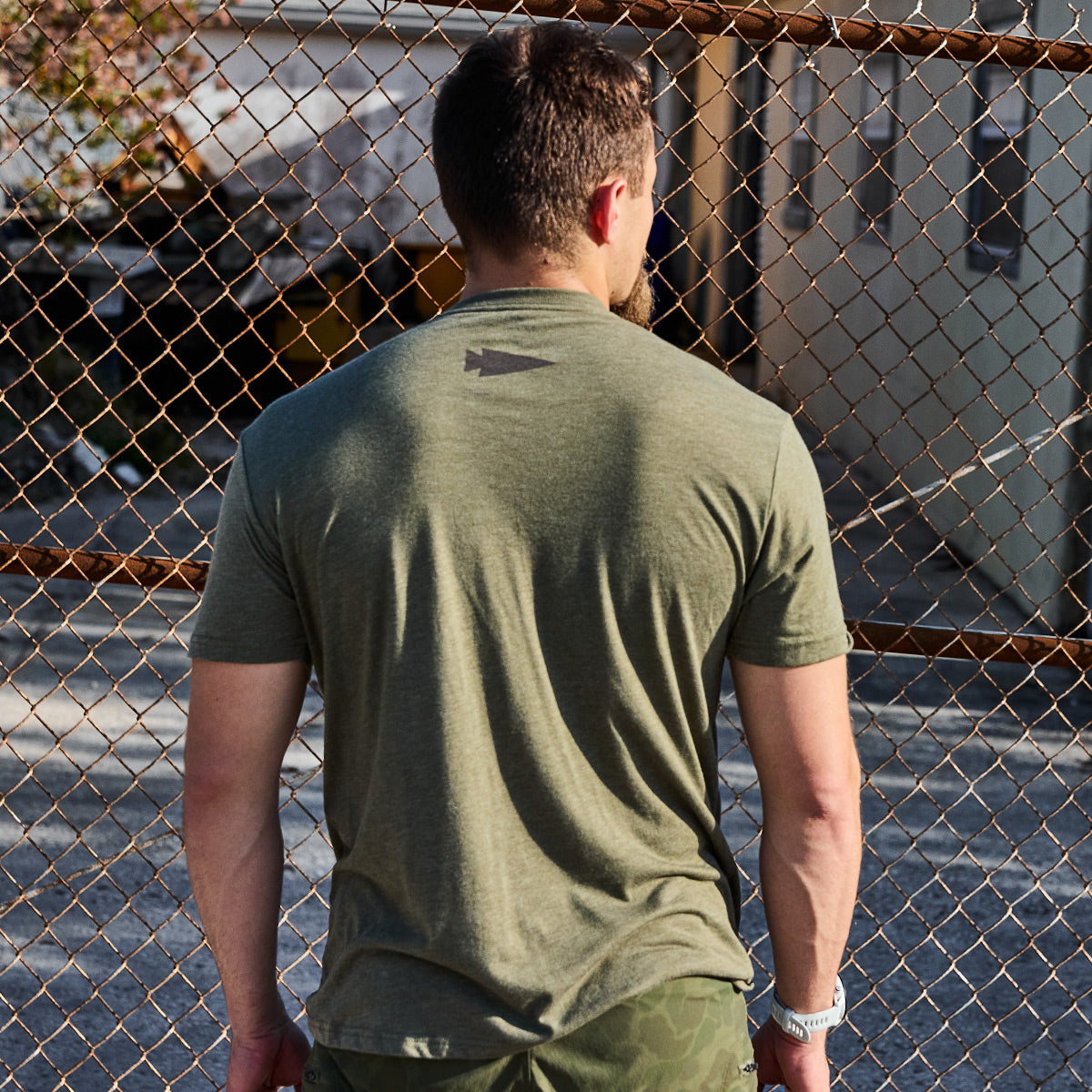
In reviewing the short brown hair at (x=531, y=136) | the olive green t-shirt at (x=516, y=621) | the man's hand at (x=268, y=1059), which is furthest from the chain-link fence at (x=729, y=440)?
the olive green t-shirt at (x=516, y=621)

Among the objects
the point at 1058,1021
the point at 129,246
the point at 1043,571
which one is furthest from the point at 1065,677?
the point at 129,246

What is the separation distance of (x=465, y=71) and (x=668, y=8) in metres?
1.25

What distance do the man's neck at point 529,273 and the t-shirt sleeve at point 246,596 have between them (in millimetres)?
315

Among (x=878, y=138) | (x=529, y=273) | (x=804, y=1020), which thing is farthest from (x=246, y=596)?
(x=878, y=138)

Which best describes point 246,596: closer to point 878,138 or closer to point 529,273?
point 529,273

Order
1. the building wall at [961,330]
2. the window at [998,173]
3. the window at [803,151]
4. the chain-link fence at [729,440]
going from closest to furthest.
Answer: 1. the chain-link fence at [729,440]
2. the building wall at [961,330]
3. the window at [998,173]
4. the window at [803,151]

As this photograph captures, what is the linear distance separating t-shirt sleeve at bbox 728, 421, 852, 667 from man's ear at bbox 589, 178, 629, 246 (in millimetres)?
281

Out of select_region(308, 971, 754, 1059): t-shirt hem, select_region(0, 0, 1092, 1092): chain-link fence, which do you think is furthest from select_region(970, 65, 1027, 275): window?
select_region(308, 971, 754, 1059): t-shirt hem

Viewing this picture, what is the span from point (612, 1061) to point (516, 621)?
18.8 inches

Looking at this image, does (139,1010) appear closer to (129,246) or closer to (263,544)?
(263,544)

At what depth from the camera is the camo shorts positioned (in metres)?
1.35

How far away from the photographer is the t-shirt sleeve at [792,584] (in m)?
1.34

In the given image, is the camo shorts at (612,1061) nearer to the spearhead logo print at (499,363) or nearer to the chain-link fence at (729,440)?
the spearhead logo print at (499,363)

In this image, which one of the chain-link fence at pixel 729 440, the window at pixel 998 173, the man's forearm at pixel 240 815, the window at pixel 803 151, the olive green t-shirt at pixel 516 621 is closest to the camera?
the olive green t-shirt at pixel 516 621
